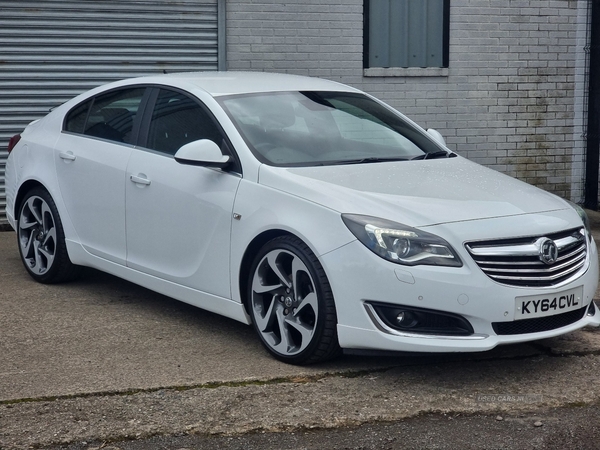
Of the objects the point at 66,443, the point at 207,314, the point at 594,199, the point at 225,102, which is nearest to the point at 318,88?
the point at 225,102

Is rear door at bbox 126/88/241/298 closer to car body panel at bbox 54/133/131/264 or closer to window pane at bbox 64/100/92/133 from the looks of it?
car body panel at bbox 54/133/131/264

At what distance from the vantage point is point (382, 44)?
10.6 metres

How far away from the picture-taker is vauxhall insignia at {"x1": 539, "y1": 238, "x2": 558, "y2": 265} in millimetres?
4789

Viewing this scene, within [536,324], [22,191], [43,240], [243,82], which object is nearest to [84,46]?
[22,191]

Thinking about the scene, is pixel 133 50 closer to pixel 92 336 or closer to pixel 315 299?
pixel 92 336

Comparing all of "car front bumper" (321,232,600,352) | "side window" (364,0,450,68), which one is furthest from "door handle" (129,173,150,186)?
"side window" (364,0,450,68)

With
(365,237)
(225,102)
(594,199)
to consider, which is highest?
(225,102)

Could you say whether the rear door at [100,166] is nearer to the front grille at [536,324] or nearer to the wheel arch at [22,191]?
the wheel arch at [22,191]

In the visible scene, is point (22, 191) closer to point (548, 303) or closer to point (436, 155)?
point (436, 155)

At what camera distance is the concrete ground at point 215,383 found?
430 cm

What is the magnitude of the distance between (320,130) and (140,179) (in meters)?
1.09

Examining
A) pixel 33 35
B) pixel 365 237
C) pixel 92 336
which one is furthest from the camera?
pixel 33 35

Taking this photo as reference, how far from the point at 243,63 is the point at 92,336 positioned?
16.7 ft

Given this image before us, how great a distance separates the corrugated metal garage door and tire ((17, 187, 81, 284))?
2816mm
